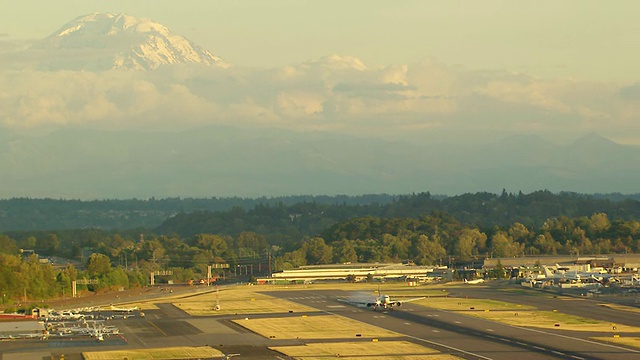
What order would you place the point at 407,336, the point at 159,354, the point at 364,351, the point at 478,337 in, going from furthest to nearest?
the point at 407,336 < the point at 478,337 < the point at 159,354 < the point at 364,351

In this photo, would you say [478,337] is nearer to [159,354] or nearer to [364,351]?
[364,351]

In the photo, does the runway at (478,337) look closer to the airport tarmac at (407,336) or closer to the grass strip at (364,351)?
the airport tarmac at (407,336)

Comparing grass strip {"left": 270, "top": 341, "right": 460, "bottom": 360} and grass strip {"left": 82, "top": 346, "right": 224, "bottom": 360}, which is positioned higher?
grass strip {"left": 82, "top": 346, "right": 224, "bottom": 360}

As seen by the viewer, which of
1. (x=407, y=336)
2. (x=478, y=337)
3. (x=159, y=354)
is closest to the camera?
(x=159, y=354)

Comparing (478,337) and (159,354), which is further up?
(159,354)

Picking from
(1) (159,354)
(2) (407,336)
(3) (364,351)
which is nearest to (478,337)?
(2) (407,336)

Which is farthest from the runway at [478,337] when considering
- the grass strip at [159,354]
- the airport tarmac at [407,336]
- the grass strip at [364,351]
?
the grass strip at [159,354]

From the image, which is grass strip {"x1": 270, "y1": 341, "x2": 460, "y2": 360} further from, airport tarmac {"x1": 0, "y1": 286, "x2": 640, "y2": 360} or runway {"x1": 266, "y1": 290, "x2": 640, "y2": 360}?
runway {"x1": 266, "y1": 290, "x2": 640, "y2": 360}

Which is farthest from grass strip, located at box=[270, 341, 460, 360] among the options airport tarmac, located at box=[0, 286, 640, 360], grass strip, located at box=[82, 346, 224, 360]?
grass strip, located at box=[82, 346, 224, 360]

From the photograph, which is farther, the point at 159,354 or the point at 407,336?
the point at 407,336
